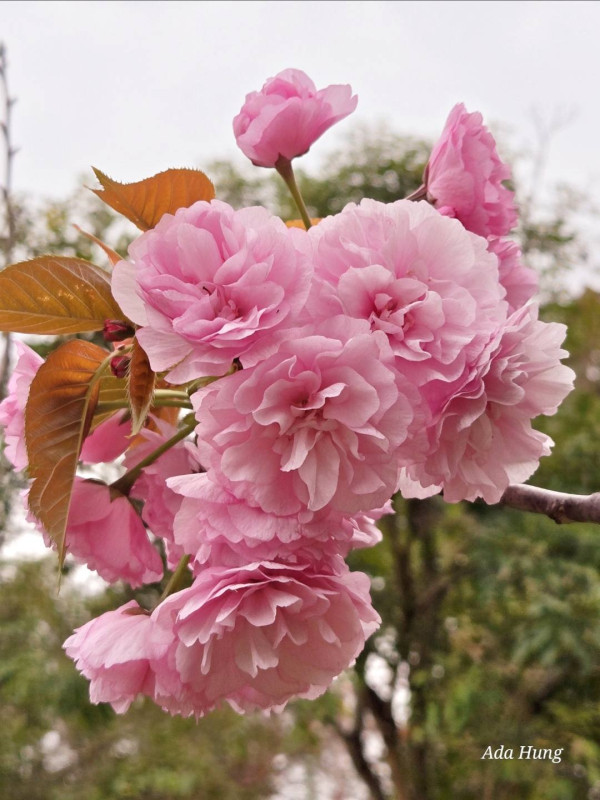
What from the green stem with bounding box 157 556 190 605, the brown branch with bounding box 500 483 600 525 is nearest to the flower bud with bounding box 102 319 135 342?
the green stem with bounding box 157 556 190 605

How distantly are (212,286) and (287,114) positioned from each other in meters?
0.17

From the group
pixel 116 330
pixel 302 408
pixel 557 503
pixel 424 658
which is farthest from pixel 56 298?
pixel 424 658

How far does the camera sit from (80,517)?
16.2 inches

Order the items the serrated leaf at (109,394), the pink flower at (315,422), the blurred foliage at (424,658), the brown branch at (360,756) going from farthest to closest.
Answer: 1. the brown branch at (360,756)
2. the blurred foliage at (424,658)
3. the serrated leaf at (109,394)
4. the pink flower at (315,422)

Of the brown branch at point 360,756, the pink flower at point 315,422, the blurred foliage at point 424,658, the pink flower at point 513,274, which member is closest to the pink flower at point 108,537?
the pink flower at point 315,422

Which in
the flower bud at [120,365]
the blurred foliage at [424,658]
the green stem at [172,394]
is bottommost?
the blurred foliage at [424,658]

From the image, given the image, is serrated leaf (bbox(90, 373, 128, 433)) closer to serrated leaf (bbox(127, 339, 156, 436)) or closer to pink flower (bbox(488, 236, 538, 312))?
serrated leaf (bbox(127, 339, 156, 436))

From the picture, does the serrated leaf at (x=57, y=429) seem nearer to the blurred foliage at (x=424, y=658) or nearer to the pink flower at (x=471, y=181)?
the pink flower at (x=471, y=181)

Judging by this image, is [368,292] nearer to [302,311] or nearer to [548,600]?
[302,311]

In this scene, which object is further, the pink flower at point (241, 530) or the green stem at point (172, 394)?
the green stem at point (172, 394)

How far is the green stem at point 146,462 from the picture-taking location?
420 millimetres

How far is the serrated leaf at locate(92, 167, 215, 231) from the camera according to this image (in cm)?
38

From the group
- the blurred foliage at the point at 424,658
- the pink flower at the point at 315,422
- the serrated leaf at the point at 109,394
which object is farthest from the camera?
the blurred foliage at the point at 424,658

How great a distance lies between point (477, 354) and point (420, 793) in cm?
200
